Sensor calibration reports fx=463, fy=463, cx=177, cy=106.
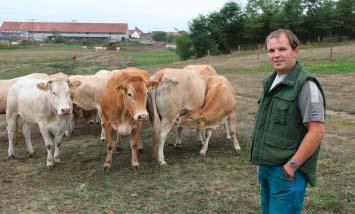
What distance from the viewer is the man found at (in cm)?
372

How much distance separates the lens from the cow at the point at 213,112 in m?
9.28

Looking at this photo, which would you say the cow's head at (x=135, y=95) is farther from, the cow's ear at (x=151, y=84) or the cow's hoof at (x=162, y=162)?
the cow's hoof at (x=162, y=162)

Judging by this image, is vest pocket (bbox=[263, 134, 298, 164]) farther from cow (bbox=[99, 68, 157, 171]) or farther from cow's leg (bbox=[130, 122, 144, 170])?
cow's leg (bbox=[130, 122, 144, 170])

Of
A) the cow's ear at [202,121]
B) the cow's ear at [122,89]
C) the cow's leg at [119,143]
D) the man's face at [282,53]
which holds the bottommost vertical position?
the cow's leg at [119,143]

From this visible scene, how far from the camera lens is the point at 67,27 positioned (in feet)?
492

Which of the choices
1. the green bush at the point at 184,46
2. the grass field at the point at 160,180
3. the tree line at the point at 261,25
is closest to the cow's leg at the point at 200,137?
the grass field at the point at 160,180

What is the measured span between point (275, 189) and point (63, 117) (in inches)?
226

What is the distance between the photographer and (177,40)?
183 feet

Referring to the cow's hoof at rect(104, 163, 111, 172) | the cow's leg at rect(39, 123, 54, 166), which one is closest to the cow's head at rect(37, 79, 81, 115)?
the cow's leg at rect(39, 123, 54, 166)

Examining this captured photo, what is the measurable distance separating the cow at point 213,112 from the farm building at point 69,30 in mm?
132456

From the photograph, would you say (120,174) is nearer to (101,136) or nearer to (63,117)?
(63,117)

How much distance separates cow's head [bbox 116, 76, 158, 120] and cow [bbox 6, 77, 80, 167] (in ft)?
3.47

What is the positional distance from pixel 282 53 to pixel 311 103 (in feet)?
1.59

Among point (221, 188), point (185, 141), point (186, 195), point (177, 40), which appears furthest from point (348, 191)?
point (177, 40)
